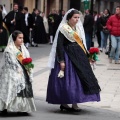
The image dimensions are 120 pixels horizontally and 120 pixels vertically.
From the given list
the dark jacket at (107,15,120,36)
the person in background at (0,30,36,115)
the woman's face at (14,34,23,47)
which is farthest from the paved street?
the dark jacket at (107,15,120,36)

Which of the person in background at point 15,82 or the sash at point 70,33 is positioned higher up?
the sash at point 70,33

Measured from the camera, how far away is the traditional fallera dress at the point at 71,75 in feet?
31.2

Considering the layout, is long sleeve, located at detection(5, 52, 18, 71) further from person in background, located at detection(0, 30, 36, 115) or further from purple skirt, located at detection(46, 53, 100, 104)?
→ purple skirt, located at detection(46, 53, 100, 104)

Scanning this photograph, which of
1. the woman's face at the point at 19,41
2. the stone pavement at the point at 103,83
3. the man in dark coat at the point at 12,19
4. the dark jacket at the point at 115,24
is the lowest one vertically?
the stone pavement at the point at 103,83

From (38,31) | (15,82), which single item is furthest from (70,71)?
(38,31)

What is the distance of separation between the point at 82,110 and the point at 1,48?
512 inches

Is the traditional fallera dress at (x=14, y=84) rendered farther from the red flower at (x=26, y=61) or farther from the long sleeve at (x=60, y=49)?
the long sleeve at (x=60, y=49)

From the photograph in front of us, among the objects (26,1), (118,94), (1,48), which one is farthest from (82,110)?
(26,1)

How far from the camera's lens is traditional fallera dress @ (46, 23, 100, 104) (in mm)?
9523

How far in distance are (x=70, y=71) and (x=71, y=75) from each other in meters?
0.07

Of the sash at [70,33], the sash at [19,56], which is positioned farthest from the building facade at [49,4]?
the sash at [19,56]

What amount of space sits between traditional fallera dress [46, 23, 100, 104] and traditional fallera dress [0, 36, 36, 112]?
1.54 feet

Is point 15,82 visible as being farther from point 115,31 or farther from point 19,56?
point 115,31

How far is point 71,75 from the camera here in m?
9.59
